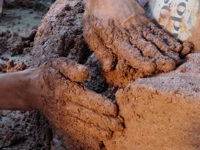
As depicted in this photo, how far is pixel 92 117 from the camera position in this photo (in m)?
1.37

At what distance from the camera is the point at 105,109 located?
1.34 metres

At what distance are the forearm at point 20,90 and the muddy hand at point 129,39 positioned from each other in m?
0.31

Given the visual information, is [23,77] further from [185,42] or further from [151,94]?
[185,42]

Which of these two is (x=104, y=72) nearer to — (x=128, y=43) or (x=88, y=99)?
(x=128, y=43)

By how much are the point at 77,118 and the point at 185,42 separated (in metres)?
0.58

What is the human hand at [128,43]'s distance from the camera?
4.73ft

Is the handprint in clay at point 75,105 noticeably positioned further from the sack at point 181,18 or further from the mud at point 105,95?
the sack at point 181,18

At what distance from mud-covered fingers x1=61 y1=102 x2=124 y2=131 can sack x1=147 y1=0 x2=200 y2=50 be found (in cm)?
53

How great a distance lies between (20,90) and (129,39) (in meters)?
0.52

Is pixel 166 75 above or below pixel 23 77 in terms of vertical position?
above

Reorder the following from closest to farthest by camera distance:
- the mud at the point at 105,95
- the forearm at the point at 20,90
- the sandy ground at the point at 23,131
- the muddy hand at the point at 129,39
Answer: the mud at the point at 105,95 → the muddy hand at the point at 129,39 → the forearm at the point at 20,90 → the sandy ground at the point at 23,131

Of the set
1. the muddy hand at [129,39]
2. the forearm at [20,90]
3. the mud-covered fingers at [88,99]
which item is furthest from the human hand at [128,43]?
the forearm at [20,90]

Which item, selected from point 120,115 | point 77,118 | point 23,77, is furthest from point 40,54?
point 120,115

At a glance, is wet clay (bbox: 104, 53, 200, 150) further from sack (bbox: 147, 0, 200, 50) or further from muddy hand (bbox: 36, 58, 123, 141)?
sack (bbox: 147, 0, 200, 50)
